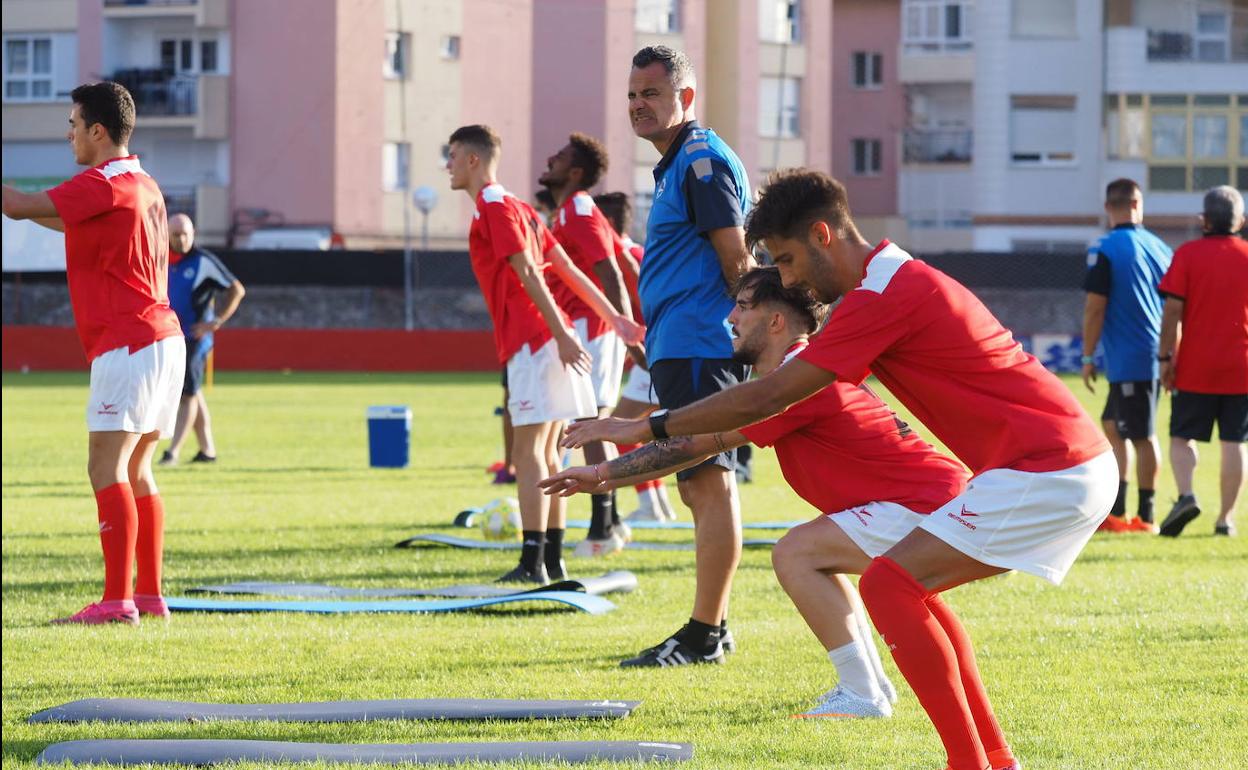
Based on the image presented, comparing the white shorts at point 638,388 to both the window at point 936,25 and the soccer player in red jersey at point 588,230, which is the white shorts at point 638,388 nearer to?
the soccer player in red jersey at point 588,230

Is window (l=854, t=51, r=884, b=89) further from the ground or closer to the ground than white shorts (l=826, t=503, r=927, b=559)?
further from the ground

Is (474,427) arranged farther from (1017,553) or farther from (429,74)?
(429,74)

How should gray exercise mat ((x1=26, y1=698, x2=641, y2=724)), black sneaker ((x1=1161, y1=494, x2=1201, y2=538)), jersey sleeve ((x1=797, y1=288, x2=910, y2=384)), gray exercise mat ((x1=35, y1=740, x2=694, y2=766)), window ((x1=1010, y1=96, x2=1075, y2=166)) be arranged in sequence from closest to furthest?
jersey sleeve ((x1=797, y1=288, x2=910, y2=384)) → gray exercise mat ((x1=35, y1=740, x2=694, y2=766)) → gray exercise mat ((x1=26, y1=698, x2=641, y2=724)) → black sneaker ((x1=1161, y1=494, x2=1201, y2=538)) → window ((x1=1010, y1=96, x2=1075, y2=166))

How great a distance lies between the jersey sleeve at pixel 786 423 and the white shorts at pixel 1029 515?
0.95 metres

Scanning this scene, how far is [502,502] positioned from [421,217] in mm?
41671

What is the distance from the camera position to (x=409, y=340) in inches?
1599

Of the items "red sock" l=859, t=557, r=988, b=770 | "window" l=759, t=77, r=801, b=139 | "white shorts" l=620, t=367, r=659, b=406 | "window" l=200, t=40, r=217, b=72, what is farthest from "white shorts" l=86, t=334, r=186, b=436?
"window" l=759, t=77, r=801, b=139

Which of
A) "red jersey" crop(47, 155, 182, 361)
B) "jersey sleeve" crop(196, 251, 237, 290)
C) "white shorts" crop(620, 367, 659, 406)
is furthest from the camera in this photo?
"jersey sleeve" crop(196, 251, 237, 290)

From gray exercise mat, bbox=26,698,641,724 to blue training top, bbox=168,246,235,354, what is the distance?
10603mm

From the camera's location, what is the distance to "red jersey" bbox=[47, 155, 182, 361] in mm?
7840

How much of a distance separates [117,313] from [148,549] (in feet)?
3.67

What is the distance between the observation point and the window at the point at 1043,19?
53.9 m

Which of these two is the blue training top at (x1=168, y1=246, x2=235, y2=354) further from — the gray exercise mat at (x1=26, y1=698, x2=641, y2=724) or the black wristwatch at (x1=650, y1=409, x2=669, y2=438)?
the black wristwatch at (x1=650, y1=409, x2=669, y2=438)

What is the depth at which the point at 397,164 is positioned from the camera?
53.0m
